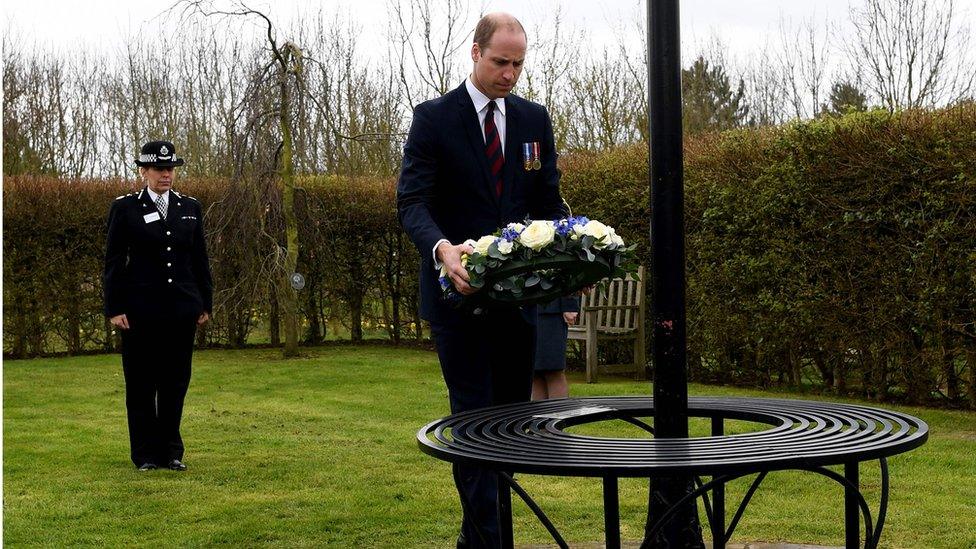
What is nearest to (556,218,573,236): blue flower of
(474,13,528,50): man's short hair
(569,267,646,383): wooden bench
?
(474,13,528,50): man's short hair

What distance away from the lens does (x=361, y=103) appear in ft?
71.9

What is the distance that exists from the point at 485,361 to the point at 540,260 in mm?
879

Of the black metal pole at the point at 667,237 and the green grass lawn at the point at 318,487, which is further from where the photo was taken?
the green grass lawn at the point at 318,487

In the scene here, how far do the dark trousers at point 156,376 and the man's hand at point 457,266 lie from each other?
3969 millimetres

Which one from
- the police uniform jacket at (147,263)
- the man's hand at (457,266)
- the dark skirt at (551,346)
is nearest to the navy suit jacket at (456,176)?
the man's hand at (457,266)

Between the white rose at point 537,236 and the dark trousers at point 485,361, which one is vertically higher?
the white rose at point 537,236

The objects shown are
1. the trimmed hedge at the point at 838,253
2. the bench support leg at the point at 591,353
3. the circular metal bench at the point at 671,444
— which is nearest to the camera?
the circular metal bench at the point at 671,444

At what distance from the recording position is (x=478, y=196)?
371 centimetres

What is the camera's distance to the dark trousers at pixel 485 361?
3.68 m

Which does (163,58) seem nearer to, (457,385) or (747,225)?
(747,225)

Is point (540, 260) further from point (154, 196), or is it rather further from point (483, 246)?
point (154, 196)

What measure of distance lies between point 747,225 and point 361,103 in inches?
523

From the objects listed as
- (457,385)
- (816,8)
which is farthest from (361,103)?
(457,385)

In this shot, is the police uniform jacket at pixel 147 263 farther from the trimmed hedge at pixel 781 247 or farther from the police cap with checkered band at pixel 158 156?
the trimmed hedge at pixel 781 247
